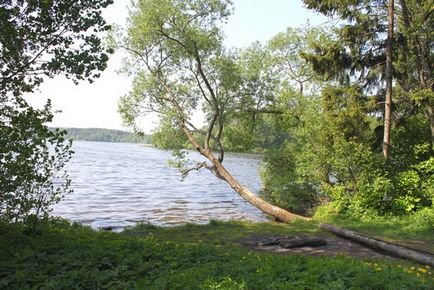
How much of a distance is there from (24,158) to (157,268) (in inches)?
162

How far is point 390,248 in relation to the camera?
31.3ft

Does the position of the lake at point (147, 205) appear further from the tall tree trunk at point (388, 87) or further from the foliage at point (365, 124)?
the tall tree trunk at point (388, 87)

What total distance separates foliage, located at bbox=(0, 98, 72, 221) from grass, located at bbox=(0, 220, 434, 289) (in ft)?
2.08

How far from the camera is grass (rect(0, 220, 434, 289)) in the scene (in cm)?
551

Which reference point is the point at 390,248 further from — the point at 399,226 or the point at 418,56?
the point at 418,56

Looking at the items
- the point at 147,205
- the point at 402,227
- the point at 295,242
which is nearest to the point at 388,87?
the point at 402,227

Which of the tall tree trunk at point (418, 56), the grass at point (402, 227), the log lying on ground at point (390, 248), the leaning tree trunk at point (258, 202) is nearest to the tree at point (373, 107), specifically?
the tall tree trunk at point (418, 56)

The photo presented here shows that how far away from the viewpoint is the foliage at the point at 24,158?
320 inches

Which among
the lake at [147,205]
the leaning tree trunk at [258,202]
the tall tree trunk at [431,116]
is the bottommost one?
the lake at [147,205]

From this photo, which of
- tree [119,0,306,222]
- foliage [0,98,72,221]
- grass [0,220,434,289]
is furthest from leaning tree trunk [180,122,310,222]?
foliage [0,98,72,221]

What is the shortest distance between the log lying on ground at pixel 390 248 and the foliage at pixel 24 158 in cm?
827

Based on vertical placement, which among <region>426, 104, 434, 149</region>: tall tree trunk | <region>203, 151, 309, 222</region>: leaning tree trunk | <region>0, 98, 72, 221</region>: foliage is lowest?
<region>203, 151, 309, 222</region>: leaning tree trunk

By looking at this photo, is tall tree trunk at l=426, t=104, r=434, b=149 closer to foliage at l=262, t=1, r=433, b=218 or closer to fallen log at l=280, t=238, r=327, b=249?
foliage at l=262, t=1, r=433, b=218

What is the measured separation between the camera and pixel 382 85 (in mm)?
17969
